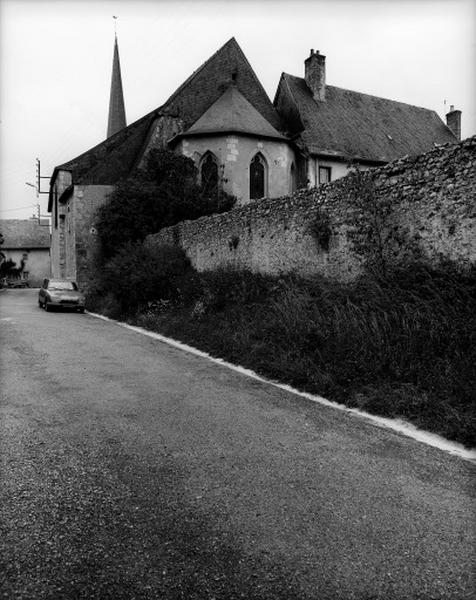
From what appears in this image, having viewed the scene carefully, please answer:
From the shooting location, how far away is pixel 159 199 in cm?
2252

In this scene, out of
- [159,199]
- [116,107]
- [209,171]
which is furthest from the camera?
[116,107]

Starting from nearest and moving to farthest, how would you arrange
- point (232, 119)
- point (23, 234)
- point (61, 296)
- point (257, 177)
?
1. point (61, 296)
2. point (232, 119)
3. point (257, 177)
4. point (23, 234)

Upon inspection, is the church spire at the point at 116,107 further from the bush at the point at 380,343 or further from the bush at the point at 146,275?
the bush at the point at 380,343

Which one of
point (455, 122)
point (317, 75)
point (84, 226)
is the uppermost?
point (317, 75)

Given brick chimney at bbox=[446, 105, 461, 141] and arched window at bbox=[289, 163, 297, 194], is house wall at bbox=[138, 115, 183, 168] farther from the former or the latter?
brick chimney at bbox=[446, 105, 461, 141]

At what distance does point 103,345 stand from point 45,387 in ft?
13.1

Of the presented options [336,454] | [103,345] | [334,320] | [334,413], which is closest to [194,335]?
[103,345]

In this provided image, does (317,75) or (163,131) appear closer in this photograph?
(163,131)

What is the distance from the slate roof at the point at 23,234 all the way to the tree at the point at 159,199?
1637 inches

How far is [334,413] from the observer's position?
556cm

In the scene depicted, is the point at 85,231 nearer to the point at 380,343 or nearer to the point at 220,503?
the point at 380,343

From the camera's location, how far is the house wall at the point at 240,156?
25.1 meters

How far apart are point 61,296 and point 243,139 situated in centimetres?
1298

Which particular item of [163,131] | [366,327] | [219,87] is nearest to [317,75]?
[219,87]
